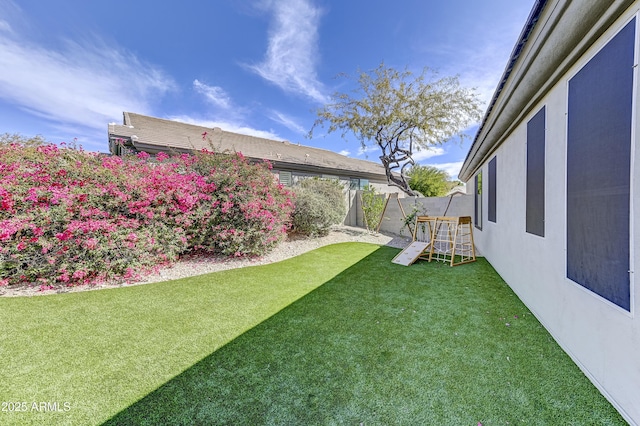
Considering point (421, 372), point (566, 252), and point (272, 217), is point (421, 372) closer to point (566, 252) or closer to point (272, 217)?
point (566, 252)

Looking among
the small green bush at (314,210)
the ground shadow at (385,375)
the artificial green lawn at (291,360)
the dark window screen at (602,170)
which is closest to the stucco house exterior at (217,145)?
the small green bush at (314,210)

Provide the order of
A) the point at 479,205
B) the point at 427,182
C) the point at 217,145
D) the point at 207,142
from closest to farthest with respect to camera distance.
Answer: the point at 479,205 → the point at 207,142 → the point at 217,145 → the point at 427,182

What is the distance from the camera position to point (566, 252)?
2416 mm

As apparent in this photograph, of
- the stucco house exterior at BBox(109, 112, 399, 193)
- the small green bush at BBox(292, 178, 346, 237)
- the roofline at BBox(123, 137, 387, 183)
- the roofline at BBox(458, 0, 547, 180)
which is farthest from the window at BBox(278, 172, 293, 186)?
the roofline at BBox(458, 0, 547, 180)

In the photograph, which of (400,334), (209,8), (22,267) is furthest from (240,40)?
(400,334)

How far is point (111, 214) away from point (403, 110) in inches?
498

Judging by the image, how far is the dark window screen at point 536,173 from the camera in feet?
9.92

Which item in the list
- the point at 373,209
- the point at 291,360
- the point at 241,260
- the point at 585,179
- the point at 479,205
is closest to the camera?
the point at 585,179

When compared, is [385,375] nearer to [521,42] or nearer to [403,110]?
[521,42]

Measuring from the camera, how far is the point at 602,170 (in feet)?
6.14

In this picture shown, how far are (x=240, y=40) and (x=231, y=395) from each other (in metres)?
11.1

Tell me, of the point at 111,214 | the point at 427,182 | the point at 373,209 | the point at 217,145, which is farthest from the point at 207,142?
the point at 427,182

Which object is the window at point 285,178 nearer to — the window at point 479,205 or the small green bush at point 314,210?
the small green bush at point 314,210

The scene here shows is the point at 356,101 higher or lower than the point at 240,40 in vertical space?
lower
